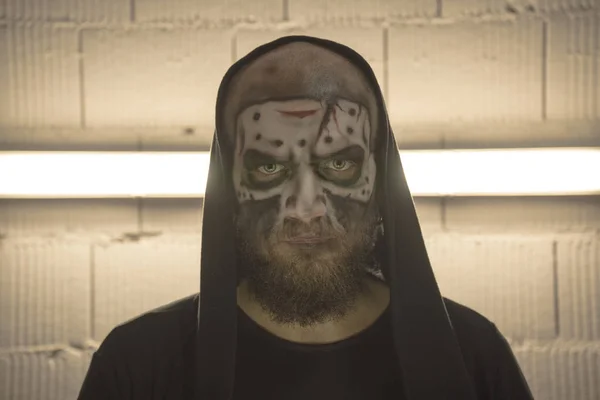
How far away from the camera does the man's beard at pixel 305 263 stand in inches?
37.4

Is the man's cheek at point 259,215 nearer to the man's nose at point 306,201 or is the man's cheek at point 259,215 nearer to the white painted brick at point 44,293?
the man's nose at point 306,201

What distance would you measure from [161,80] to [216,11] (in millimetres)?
227

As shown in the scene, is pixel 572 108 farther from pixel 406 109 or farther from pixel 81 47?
pixel 81 47

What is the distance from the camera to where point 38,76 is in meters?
1.42

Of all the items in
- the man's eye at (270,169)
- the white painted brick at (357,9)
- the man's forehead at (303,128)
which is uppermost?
the white painted brick at (357,9)

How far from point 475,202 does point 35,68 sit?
1.18 metres

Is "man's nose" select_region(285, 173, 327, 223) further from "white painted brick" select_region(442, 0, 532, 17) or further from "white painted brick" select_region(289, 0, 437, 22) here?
"white painted brick" select_region(442, 0, 532, 17)

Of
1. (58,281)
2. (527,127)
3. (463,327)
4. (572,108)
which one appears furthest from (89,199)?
(572,108)

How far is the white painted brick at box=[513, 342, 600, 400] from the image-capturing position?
1.41m

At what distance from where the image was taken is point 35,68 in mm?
1416

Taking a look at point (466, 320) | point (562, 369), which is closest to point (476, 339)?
point (466, 320)

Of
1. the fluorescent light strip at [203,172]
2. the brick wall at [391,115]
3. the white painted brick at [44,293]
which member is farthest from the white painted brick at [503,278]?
the white painted brick at [44,293]

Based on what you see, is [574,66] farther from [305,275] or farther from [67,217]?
[67,217]

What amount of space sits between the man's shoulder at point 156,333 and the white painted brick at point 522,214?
0.72 metres
